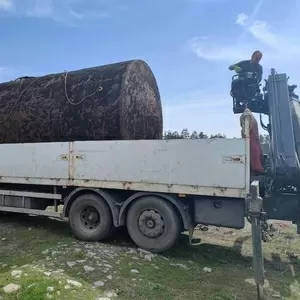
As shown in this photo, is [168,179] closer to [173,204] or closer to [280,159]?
[173,204]

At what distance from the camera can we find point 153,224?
595 centimetres

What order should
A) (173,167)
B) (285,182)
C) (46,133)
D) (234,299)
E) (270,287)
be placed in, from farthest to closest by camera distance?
(46,133) → (285,182) → (173,167) → (270,287) → (234,299)

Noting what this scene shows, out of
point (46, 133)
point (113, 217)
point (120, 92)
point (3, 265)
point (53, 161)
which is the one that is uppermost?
point (120, 92)

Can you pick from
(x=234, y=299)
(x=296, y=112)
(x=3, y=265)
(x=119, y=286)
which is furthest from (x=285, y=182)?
(x=3, y=265)

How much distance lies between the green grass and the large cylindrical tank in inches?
79.6

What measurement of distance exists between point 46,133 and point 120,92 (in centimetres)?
183

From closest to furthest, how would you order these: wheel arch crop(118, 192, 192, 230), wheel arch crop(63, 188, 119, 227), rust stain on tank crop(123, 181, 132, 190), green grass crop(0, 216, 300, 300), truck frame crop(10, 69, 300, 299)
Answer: green grass crop(0, 216, 300, 300) < truck frame crop(10, 69, 300, 299) < wheel arch crop(118, 192, 192, 230) < rust stain on tank crop(123, 181, 132, 190) < wheel arch crop(63, 188, 119, 227)

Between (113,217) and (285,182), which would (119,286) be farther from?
(285,182)

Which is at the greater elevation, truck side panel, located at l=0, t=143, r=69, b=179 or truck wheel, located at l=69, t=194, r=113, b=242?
truck side panel, located at l=0, t=143, r=69, b=179

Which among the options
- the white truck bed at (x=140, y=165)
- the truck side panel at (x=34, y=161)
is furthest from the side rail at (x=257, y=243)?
the truck side panel at (x=34, y=161)

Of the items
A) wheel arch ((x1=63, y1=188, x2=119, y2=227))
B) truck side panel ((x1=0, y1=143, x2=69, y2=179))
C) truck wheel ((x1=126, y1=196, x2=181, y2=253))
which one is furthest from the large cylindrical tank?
truck wheel ((x1=126, y1=196, x2=181, y2=253))

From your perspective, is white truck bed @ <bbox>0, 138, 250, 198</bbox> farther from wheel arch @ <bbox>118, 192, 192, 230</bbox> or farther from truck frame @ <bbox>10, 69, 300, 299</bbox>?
wheel arch @ <bbox>118, 192, 192, 230</bbox>

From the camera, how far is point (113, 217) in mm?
6230

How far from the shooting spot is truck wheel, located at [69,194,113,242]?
6.37 metres
